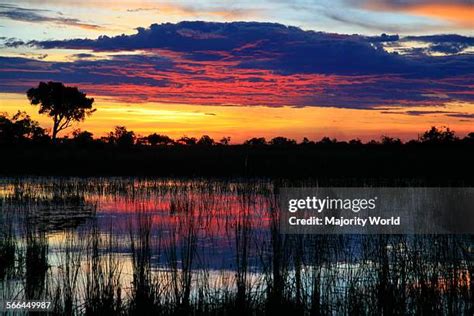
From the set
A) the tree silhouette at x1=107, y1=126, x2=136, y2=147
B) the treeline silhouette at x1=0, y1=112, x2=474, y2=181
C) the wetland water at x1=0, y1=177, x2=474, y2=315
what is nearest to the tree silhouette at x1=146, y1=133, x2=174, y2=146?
the tree silhouette at x1=107, y1=126, x2=136, y2=147

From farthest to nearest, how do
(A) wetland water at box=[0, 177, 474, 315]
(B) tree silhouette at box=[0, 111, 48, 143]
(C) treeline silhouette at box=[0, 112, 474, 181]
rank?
(B) tree silhouette at box=[0, 111, 48, 143] < (C) treeline silhouette at box=[0, 112, 474, 181] < (A) wetland water at box=[0, 177, 474, 315]

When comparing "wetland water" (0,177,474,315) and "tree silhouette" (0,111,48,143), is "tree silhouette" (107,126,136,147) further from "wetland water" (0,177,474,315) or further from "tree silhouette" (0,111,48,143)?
"wetland water" (0,177,474,315)

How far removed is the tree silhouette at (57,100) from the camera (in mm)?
64750

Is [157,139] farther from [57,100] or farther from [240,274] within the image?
[240,274]

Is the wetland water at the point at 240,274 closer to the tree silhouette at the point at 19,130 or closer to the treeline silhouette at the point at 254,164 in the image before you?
the treeline silhouette at the point at 254,164

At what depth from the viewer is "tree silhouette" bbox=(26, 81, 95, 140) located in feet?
212

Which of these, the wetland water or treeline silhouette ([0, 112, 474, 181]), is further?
treeline silhouette ([0, 112, 474, 181])

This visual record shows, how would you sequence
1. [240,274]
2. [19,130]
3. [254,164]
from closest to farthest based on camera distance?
[240,274], [254,164], [19,130]

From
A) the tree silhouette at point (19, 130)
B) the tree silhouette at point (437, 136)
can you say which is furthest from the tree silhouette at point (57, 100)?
the tree silhouette at point (437, 136)

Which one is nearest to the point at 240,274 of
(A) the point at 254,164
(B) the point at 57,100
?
(A) the point at 254,164

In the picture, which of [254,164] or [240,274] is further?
[254,164]

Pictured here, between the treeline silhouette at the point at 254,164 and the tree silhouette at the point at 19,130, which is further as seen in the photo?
the tree silhouette at the point at 19,130

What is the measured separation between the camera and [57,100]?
64562mm

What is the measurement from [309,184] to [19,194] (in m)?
9.66
